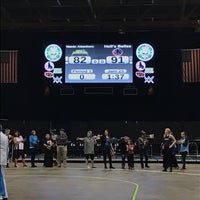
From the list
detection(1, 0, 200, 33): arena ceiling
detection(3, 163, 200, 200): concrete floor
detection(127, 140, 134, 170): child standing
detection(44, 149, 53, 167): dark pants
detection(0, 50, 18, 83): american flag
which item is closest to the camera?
detection(3, 163, 200, 200): concrete floor

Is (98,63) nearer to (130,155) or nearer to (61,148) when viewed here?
(61,148)

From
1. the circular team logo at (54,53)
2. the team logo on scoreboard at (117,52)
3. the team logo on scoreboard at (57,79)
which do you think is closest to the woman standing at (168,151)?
the team logo on scoreboard at (117,52)

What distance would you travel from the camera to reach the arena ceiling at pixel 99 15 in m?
20.9

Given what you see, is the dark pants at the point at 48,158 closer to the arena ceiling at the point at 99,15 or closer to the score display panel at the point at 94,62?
the score display panel at the point at 94,62

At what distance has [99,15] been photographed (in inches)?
890

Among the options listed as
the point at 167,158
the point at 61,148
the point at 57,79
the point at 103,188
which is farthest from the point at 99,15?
the point at 103,188

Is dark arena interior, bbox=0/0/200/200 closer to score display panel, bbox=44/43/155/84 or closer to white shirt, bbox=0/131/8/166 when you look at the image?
score display panel, bbox=44/43/155/84

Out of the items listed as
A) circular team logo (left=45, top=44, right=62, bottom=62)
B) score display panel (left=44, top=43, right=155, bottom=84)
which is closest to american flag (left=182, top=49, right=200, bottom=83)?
score display panel (left=44, top=43, right=155, bottom=84)

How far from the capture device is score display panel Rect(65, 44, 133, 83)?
21.9 meters

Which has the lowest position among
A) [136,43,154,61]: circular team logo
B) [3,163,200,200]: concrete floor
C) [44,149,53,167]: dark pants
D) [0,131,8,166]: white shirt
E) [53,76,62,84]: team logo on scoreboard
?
[3,163,200,200]: concrete floor

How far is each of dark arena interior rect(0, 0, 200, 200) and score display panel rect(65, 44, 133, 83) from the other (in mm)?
50

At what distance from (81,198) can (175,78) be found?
51.7 ft

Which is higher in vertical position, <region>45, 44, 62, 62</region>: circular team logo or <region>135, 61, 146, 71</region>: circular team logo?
<region>45, 44, 62, 62</region>: circular team logo

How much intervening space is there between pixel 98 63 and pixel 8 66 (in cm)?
622
